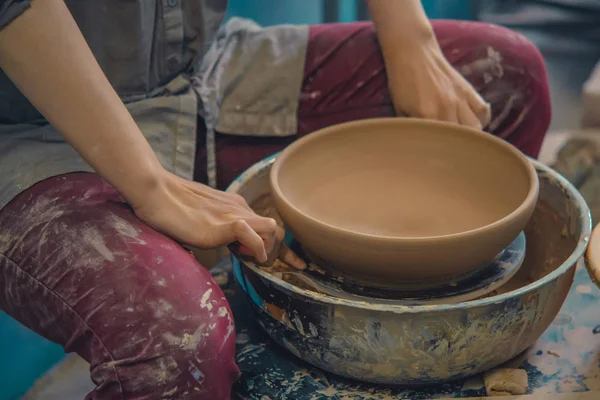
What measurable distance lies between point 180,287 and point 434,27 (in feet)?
2.40

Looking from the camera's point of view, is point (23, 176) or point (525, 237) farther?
point (525, 237)

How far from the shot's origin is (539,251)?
3.91ft

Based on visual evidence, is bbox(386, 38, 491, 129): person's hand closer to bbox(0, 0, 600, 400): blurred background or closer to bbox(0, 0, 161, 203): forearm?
bbox(0, 0, 161, 203): forearm

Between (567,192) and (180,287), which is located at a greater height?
(180,287)

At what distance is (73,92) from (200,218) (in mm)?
230

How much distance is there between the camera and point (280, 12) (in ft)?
6.97

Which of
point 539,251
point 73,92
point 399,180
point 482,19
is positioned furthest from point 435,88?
point 482,19

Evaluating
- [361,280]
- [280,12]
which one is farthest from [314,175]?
[280,12]

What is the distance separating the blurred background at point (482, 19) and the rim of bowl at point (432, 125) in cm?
51

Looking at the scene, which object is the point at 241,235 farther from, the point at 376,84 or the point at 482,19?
the point at 482,19

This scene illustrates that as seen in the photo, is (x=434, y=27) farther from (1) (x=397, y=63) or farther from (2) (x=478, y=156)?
(2) (x=478, y=156)

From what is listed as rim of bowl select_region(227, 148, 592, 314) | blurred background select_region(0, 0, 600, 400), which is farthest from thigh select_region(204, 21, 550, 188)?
blurred background select_region(0, 0, 600, 400)

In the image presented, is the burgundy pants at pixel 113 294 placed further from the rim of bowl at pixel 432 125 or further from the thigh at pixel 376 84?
the thigh at pixel 376 84

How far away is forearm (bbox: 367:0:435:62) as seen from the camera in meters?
1.23
